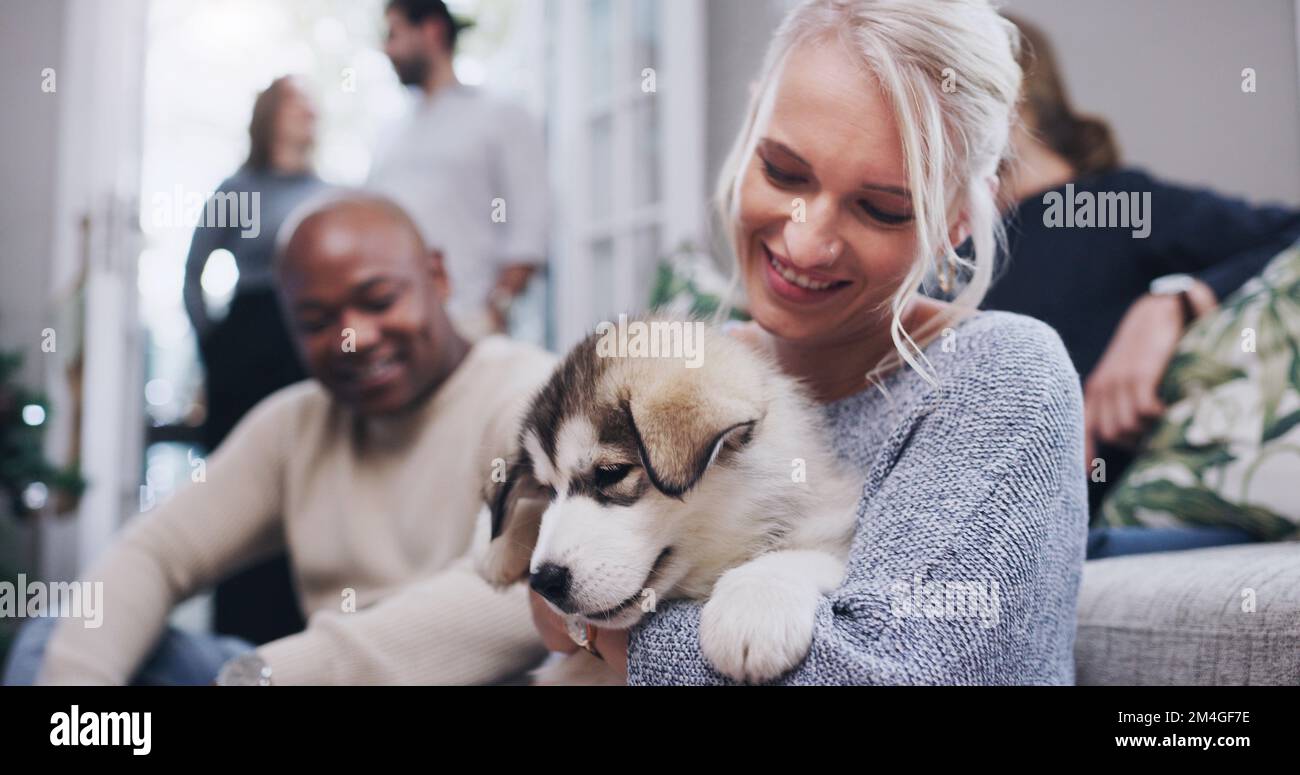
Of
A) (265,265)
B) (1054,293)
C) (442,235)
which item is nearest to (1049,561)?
(1054,293)

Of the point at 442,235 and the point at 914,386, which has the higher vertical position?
the point at 442,235

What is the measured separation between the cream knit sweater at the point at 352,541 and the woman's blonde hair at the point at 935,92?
45 cm

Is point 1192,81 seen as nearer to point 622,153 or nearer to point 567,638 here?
point 622,153

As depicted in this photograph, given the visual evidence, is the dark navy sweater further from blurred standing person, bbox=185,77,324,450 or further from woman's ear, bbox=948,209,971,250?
blurred standing person, bbox=185,77,324,450

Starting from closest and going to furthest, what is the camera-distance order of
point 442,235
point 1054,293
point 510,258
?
point 1054,293 < point 442,235 < point 510,258

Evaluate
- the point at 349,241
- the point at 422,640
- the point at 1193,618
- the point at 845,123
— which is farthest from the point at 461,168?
the point at 1193,618

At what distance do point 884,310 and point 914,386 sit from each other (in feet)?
0.28

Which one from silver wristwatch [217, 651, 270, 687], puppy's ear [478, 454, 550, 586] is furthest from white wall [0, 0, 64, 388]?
puppy's ear [478, 454, 550, 586]

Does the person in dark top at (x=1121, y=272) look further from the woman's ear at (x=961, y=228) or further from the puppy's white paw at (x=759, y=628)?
the puppy's white paw at (x=759, y=628)

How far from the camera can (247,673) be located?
1.13 meters

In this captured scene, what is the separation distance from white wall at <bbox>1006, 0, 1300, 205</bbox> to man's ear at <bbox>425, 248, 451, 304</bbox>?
3.83 ft

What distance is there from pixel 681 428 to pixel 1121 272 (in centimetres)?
89
